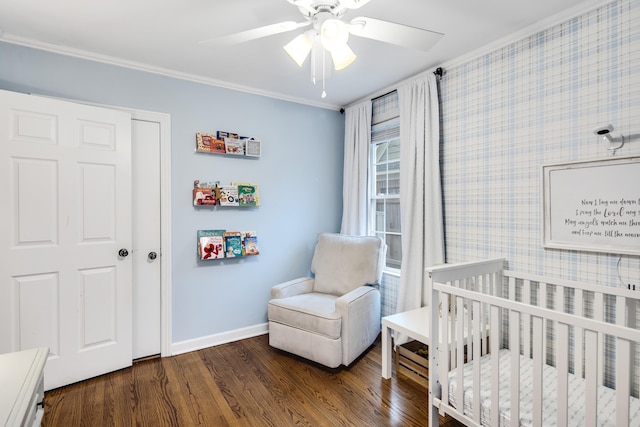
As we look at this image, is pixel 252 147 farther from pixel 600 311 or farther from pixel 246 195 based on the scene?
pixel 600 311

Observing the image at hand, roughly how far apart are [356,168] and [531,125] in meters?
1.62

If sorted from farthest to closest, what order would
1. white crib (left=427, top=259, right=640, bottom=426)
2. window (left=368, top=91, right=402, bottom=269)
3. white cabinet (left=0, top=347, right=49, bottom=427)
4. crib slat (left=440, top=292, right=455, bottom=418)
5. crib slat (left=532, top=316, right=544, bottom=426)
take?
window (left=368, top=91, right=402, bottom=269), crib slat (left=440, top=292, right=455, bottom=418), crib slat (left=532, top=316, right=544, bottom=426), white crib (left=427, top=259, right=640, bottom=426), white cabinet (left=0, top=347, right=49, bottom=427)

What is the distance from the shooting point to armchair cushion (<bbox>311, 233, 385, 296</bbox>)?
2.85m

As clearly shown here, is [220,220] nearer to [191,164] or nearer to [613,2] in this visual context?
[191,164]

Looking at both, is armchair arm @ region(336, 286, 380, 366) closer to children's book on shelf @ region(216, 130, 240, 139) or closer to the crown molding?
children's book on shelf @ region(216, 130, 240, 139)

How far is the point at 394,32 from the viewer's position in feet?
4.77

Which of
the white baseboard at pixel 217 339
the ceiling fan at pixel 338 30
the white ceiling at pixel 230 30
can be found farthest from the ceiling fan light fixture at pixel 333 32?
the white baseboard at pixel 217 339

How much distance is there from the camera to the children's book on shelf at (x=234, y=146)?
2.87 meters

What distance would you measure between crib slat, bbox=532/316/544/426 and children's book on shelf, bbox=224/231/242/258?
2296mm

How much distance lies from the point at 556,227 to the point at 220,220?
8.28 ft

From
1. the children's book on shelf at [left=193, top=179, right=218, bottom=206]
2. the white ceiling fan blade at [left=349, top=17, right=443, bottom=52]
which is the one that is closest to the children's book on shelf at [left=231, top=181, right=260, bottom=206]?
the children's book on shelf at [left=193, top=179, right=218, bottom=206]

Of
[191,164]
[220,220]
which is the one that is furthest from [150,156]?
[220,220]

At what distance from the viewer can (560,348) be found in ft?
3.99

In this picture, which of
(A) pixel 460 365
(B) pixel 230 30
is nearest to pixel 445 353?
(A) pixel 460 365
